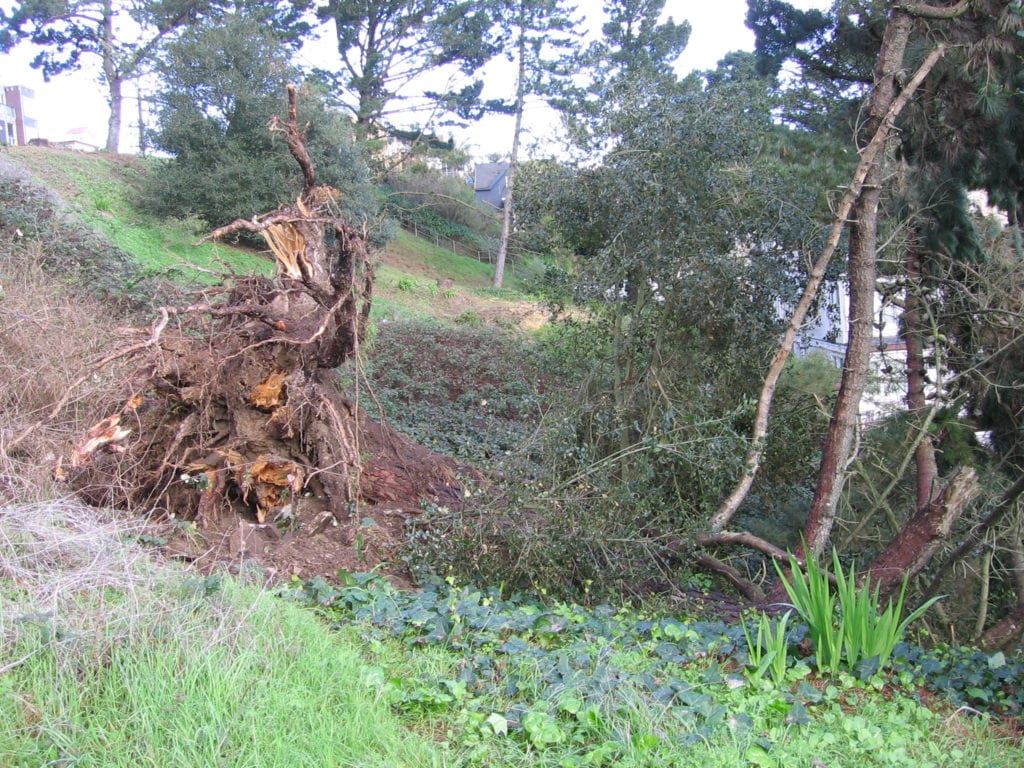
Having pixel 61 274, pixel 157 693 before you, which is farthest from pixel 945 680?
pixel 61 274

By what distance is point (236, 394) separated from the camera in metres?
6.15

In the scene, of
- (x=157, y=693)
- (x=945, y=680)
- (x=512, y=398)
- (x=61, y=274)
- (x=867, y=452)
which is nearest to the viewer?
(x=157, y=693)

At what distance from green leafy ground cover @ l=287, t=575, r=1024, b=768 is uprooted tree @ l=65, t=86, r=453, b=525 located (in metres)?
1.78

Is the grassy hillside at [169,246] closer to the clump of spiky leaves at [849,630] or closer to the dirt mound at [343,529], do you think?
the dirt mound at [343,529]

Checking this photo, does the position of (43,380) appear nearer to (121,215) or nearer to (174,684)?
(174,684)

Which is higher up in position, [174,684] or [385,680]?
[174,684]

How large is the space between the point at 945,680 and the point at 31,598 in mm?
4430

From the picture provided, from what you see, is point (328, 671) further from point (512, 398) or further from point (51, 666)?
point (512, 398)

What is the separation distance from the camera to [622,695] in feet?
10.9

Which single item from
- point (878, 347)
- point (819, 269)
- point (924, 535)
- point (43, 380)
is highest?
point (819, 269)

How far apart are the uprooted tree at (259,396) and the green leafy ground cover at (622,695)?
5.83ft

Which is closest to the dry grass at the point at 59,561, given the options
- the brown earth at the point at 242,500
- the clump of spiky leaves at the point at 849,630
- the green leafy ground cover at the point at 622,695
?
the brown earth at the point at 242,500

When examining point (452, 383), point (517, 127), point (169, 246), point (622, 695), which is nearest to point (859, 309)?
point (622, 695)

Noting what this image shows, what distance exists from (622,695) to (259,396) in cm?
394
